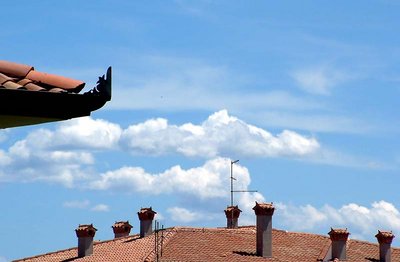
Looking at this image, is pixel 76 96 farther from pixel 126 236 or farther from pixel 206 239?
pixel 126 236

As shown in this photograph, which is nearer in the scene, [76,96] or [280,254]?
[76,96]

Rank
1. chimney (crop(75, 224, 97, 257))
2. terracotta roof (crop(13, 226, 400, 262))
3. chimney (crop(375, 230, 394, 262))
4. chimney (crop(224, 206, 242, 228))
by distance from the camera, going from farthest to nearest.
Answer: chimney (crop(224, 206, 242, 228)) < chimney (crop(375, 230, 394, 262)) < chimney (crop(75, 224, 97, 257)) < terracotta roof (crop(13, 226, 400, 262))

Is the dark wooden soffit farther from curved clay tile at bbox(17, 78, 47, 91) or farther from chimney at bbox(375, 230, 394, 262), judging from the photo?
chimney at bbox(375, 230, 394, 262)

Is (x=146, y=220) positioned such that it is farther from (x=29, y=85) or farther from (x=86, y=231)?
(x=29, y=85)

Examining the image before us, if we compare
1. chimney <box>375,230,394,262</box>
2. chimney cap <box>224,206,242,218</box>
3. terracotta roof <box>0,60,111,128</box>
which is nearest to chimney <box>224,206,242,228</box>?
chimney cap <box>224,206,242,218</box>

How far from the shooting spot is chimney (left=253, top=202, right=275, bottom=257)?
39125 mm

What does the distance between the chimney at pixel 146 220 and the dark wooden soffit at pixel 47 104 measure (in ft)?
112

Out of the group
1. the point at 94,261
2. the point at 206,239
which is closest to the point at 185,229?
the point at 206,239

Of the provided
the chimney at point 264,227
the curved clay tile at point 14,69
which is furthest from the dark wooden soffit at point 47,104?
the chimney at point 264,227

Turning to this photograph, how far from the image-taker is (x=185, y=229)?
39.7m

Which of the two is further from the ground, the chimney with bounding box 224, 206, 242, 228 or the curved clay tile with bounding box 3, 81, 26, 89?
the chimney with bounding box 224, 206, 242, 228

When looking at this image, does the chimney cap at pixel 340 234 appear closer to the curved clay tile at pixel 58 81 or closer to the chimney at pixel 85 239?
the chimney at pixel 85 239

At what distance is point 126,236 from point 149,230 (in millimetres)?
2004

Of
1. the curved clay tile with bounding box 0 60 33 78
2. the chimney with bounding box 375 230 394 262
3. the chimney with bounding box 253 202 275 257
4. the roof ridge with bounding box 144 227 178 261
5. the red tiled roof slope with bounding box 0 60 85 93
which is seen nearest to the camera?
the red tiled roof slope with bounding box 0 60 85 93
